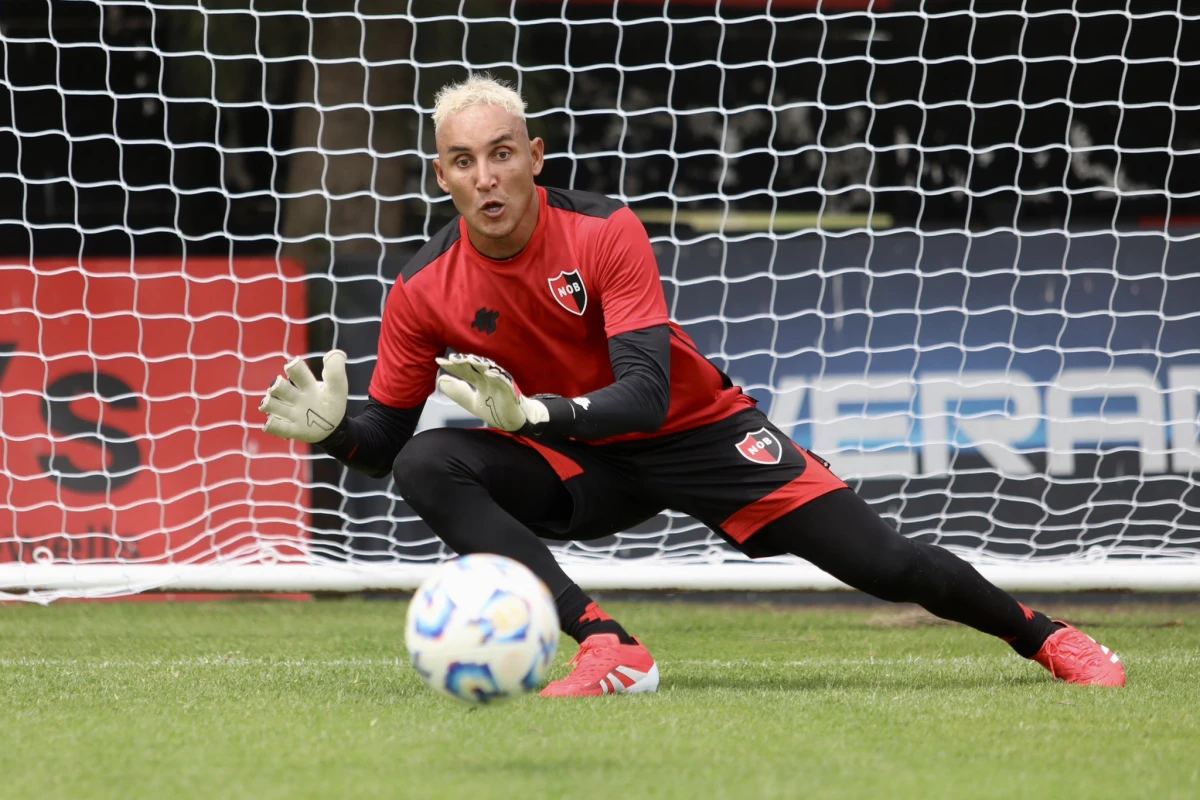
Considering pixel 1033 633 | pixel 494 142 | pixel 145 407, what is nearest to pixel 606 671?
pixel 1033 633

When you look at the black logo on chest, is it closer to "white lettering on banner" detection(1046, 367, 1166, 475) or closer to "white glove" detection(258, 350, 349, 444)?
"white glove" detection(258, 350, 349, 444)

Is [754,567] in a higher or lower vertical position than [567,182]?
lower

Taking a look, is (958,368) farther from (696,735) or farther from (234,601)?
(696,735)

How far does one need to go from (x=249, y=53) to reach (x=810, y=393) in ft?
10.2

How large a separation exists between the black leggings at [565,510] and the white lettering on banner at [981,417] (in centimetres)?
237

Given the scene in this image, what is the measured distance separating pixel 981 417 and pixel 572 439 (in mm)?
3126

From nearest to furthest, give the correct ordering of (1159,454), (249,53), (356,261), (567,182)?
(1159,454)
(356,261)
(249,53)
(567,182)

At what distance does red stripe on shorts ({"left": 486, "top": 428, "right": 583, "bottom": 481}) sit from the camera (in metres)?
3.64

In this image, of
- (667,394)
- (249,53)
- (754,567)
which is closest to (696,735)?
(667,394)

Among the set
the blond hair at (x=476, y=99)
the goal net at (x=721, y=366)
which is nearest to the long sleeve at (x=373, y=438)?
the blond hair at (x=476, y=99)

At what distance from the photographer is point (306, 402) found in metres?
3.40

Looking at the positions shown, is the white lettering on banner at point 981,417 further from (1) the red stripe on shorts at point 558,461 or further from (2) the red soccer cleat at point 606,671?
(2) the red soccer cleat at point 606,671

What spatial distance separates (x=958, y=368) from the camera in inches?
239

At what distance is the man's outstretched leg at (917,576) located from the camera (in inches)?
139
